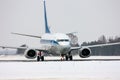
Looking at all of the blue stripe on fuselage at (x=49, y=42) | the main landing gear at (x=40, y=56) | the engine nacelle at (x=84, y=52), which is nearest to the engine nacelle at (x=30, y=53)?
the main landing gear at (x=40, y=56)

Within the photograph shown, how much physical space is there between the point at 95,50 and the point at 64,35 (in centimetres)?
5931

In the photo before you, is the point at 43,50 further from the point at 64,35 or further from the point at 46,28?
the point at 46,28

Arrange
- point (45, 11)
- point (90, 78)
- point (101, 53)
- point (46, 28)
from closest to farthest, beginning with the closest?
point (90, 78) < point (46, 28) < point (45, 11) < point (101, 53)

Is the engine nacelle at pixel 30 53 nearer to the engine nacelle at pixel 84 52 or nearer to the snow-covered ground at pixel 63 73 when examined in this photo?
the engine nacelle at pixel 84 52

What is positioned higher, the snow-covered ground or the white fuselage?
the white fuselage

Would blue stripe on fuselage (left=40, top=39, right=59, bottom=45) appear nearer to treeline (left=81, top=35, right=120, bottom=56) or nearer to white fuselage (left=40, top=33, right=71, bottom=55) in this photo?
white fuselage (left=40, top=33, right=71, bottom=55)

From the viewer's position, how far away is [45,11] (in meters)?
82.6

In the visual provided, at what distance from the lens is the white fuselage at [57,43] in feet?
208

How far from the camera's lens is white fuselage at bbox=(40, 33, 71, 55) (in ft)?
208

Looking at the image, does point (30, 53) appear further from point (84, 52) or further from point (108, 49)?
point (108, 49)

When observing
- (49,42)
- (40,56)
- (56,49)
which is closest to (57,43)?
(56,49)

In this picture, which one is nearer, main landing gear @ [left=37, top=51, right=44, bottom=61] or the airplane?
the airplane

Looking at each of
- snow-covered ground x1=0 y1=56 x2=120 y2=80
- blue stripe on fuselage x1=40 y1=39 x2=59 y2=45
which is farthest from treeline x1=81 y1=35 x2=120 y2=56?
snow-covered ground x1=0 y1=56 x2=120 y2=80

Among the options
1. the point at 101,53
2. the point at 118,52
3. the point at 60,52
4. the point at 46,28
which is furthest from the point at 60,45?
the point at 101,53
